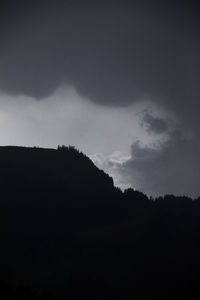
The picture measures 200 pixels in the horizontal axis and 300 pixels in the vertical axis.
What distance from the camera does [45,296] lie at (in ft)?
173

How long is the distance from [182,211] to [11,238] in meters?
36.1

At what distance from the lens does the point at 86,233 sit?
7969 centimetres

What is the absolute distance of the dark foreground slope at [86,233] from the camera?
6625 cm

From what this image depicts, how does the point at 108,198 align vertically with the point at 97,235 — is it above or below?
above

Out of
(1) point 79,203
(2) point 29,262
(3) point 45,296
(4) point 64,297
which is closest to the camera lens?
(3) point 45,296

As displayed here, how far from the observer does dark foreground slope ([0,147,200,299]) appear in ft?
217

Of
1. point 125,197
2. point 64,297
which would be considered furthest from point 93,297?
point 125,197

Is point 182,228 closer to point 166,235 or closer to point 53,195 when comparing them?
point 166,235

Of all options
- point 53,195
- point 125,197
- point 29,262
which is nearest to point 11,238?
point 29,262

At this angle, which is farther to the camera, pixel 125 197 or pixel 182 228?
pixel 125 197

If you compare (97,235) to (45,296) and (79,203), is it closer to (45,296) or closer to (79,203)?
(79,203)

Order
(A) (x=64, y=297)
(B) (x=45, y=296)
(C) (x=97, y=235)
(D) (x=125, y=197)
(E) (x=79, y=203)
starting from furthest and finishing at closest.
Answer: (D) (x=125, y=197), (E) (x=79, y=203), (C) (x=97, y=235), (A) (x=64, y=297), (B) (x=45, y=296)

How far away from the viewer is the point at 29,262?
230 feet

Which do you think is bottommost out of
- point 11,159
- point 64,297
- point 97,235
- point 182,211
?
point 64,297
